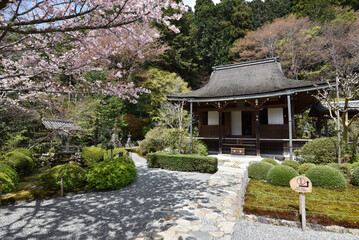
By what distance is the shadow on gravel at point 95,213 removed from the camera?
3.25 meters

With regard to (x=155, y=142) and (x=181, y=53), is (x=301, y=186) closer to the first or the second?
(x=155, y=142)

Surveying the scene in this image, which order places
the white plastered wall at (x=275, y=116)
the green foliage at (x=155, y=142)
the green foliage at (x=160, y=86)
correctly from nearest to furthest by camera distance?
the white plastered wall at (x=275, y=116) → the green foliage at (x=155, y=142) → the green foliage at (x=160, y=86)

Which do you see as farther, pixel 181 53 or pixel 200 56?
pixel 200 56

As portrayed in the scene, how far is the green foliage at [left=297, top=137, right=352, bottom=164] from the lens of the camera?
6.92 meters

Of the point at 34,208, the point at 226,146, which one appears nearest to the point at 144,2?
the point at 34,208

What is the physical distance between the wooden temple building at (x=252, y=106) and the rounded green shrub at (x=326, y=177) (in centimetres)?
271

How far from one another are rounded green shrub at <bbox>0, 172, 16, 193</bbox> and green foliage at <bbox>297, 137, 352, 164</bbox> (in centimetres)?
1059

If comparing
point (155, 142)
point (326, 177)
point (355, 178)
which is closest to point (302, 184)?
point (326, 177)

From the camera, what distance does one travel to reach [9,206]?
4.45m

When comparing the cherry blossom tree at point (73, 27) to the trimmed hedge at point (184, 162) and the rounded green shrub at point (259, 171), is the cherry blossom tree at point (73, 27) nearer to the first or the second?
the trimmed hedge at point (184, 162)

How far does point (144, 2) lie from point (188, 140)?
794 centimetres

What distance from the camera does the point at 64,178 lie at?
5367mm

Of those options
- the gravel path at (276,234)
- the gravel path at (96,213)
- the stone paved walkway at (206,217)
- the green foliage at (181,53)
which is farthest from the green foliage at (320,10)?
the gravel path at (276,234)

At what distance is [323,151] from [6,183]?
434 inches
